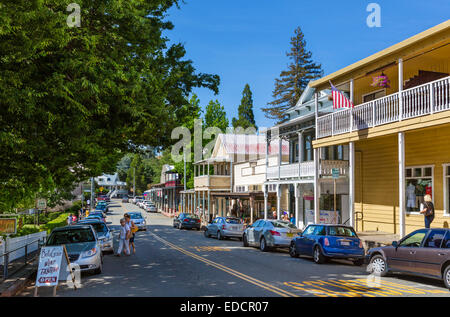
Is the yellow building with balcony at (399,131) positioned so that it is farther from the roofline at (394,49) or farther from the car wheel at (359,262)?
the car wheel at (359,262)

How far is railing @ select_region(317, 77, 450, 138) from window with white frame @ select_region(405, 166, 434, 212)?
293cm

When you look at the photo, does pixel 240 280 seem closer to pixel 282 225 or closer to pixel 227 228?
pixel 282 225

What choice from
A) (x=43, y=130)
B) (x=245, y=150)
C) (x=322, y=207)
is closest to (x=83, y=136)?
(x=43, y=130)

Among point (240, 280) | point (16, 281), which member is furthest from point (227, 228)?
point (16, 281)

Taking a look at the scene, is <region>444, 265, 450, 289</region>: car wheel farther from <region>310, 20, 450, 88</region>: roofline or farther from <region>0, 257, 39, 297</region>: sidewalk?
<region>0, 257, 39, 297</region>: sidewalk

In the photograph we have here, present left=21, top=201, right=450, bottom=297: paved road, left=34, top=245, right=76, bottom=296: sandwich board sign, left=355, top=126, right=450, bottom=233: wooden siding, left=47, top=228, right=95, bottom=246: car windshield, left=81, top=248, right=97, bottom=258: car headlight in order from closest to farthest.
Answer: left=21, top=201, right=450, bottom=297: paved road < left=34, top=245, right=76, bottom=296: sandwich board sign < left=81, top=248, right=97, bottom=258: car headlight < left=47, top=228, right=95, bottom=246: car windshield < left=355, top=126, right=450, bottom=233: wooden siding

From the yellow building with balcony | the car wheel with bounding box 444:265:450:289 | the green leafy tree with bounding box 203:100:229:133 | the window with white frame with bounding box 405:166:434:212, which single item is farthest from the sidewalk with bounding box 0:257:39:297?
the green leafy tree with bounding box 203:100:229:133

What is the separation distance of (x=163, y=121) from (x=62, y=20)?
470cm

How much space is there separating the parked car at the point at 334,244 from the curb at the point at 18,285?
936 centimetres

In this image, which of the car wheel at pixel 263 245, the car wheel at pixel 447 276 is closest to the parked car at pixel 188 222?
the car wheel at pixel 263 245

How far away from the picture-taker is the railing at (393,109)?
1568 centimetres

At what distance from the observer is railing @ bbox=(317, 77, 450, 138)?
1568 centimetres

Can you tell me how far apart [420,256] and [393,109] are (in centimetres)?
786

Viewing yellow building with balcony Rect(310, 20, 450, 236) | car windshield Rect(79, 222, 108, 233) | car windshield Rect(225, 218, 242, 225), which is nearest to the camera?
yellow building with balcony Rect(310, 20, 450, 236)
